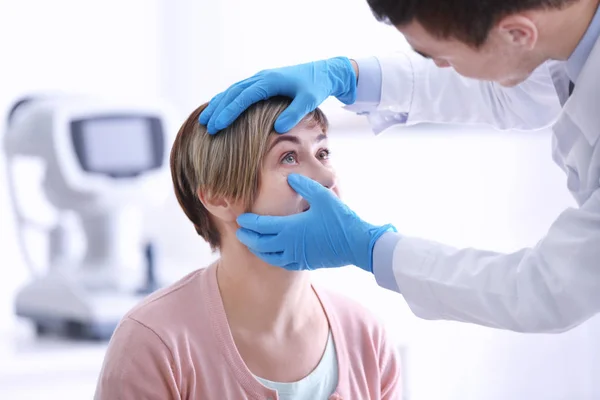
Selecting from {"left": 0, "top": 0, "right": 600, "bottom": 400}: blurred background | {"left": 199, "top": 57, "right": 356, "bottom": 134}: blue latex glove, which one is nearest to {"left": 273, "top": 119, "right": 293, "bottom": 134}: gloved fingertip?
{"left": 199, "top": 57, "right": 356, "bottom": 134}: blue latex glove

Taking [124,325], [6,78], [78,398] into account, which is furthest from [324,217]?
[6,78]

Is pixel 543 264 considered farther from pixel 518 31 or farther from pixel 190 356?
pixel 190 356

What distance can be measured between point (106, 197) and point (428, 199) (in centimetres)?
111

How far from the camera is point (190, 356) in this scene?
1440 millimetres

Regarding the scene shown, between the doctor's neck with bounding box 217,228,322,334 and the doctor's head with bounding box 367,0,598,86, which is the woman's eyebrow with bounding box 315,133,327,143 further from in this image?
the doctor's head with bounding box 367,0,598,86

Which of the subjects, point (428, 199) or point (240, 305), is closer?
point (240, 305)

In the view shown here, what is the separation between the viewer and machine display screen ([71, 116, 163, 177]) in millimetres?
2322

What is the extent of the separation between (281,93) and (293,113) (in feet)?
0.24

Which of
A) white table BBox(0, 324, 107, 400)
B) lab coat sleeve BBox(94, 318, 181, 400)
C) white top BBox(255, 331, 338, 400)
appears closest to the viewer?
lab coat sleeve BBox(94, 318, 181, 400)

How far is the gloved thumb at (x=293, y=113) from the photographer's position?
4.95 feet

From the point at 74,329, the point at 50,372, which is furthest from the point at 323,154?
the point at 74,329

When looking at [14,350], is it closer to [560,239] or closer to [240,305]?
[240,305]

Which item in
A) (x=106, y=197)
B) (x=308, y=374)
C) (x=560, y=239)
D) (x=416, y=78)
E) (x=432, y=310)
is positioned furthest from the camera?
(x=106, y=197)

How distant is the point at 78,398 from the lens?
2094 millimetres
